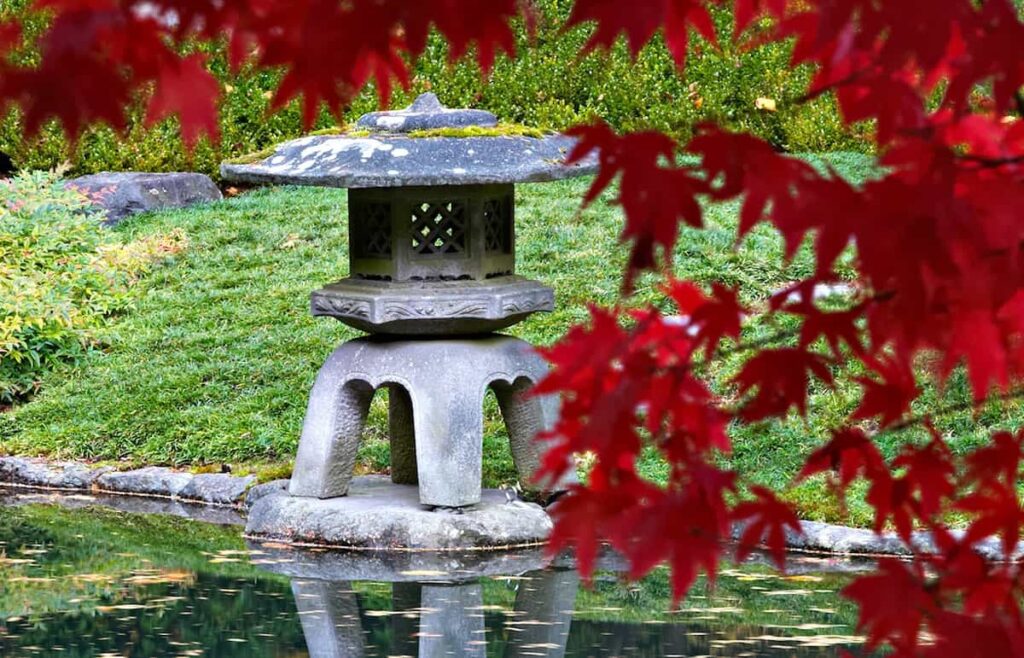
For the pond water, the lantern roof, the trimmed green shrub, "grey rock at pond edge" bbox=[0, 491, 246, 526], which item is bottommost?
"grey rock at pond edge" bbox=[0, 491, 246, 526]

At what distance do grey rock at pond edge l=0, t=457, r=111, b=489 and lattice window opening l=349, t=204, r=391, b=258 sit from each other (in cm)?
213

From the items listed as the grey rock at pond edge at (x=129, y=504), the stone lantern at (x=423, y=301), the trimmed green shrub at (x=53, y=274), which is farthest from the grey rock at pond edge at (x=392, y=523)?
the trimmed green shrub at (x=53, y=274)

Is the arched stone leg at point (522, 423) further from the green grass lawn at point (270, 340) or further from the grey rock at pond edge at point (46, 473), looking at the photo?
the grey rock at pond edge at point (46, 473)

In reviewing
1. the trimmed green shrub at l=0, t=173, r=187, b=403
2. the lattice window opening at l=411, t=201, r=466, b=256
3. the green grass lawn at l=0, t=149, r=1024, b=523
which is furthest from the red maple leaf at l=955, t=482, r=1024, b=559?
the trimmed green shrub at l=0, t=173, r=187, b=403

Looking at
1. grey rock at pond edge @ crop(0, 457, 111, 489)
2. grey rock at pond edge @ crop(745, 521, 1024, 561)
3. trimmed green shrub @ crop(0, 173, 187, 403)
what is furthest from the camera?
trimmed green shrub @ crop(0, 173, 187, 403)

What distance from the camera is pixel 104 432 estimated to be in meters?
8.54

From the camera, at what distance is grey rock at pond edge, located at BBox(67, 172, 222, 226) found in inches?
517

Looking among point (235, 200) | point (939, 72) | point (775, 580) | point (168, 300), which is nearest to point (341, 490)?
point (775, 580)

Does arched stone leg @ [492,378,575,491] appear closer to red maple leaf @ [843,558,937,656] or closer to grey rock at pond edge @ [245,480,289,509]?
grey rock at pond edge @ [245,480,289,509]

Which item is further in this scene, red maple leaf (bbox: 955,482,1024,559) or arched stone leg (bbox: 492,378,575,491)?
arched stone leg (bbox: 492,378,575,491)

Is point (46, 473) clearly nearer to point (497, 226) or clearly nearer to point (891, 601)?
point (497, 226)

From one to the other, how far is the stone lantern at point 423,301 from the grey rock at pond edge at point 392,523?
1 cm

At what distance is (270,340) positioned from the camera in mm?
9672

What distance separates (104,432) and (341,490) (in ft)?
6.90
